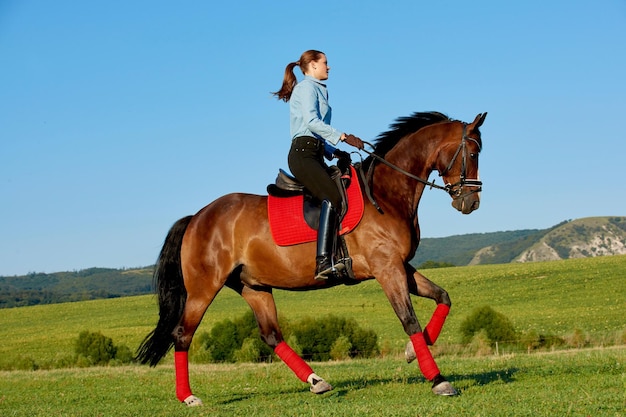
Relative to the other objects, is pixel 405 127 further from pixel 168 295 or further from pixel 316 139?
pixel 168 295

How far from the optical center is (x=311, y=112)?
29.8 ft

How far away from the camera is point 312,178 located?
29.8 feet

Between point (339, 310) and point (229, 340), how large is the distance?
71.3ft

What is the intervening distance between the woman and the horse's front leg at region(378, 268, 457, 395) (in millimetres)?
663

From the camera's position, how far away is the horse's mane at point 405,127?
9.51 metres

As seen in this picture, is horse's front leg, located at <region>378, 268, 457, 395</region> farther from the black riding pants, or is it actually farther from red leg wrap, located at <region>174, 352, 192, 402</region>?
red leg wrap, located at <region>174, 352, 192, 402</region>

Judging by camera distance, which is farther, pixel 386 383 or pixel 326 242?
pixel 386 383

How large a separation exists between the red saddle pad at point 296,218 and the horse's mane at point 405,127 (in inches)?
20.7

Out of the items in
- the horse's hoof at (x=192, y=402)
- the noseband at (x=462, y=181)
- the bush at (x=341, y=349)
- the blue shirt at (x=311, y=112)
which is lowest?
the bush at (x=341, y=349)

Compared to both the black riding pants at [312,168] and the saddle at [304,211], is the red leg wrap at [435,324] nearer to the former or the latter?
the saddle at [304,211]

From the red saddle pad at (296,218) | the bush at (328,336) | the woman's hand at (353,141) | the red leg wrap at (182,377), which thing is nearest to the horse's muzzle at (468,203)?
the red saddle pad at (296,218)

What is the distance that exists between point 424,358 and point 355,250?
60.0 inches

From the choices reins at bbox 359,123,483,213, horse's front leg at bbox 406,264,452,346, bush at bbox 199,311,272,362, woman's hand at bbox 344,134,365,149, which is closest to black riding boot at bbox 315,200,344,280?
reins at bbox 359,123,483,213

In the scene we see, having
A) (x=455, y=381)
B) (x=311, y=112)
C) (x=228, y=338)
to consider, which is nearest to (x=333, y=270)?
(x=311, y=112)
